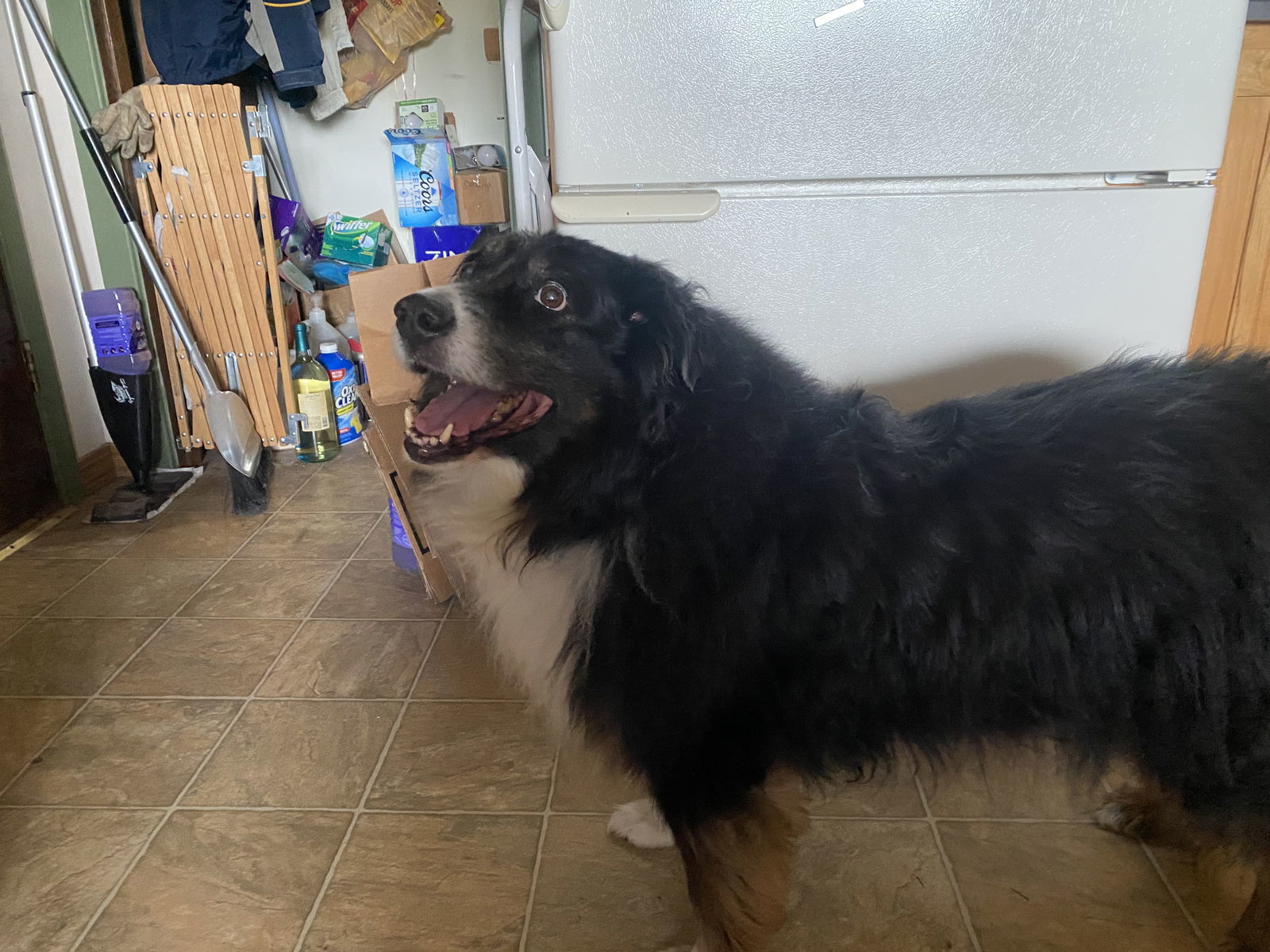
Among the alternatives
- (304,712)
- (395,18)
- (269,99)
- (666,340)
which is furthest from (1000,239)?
(269,99)

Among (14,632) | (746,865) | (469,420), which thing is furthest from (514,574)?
(14,632)

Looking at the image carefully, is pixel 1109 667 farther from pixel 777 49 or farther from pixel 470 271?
pixel 777 49

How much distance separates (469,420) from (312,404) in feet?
7.94

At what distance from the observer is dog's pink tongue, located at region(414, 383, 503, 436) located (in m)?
1.22

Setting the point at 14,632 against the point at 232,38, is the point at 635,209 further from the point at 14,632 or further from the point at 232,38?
the point at 232,38

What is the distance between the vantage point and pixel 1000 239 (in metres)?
1.68

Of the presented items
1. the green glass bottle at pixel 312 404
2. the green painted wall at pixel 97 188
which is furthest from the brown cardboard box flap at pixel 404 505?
the green painted wall at pixel 97 188

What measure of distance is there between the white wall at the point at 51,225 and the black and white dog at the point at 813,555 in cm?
241

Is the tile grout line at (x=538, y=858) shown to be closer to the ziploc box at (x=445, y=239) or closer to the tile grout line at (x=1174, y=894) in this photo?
the tile grout line at (x=1174, y=894)

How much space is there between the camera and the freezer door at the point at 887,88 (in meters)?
1.55

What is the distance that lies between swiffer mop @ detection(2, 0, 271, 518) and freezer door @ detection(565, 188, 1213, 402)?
77.9 inches

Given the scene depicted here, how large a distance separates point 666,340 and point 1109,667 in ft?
2.38

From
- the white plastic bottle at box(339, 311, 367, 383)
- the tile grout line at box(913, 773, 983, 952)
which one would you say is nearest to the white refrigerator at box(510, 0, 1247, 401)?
the tile grout line at box(913, 773, 983, 952)

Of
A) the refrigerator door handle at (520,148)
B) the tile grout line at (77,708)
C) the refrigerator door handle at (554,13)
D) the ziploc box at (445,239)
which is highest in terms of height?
the refrigerator door handle at (554,13)
